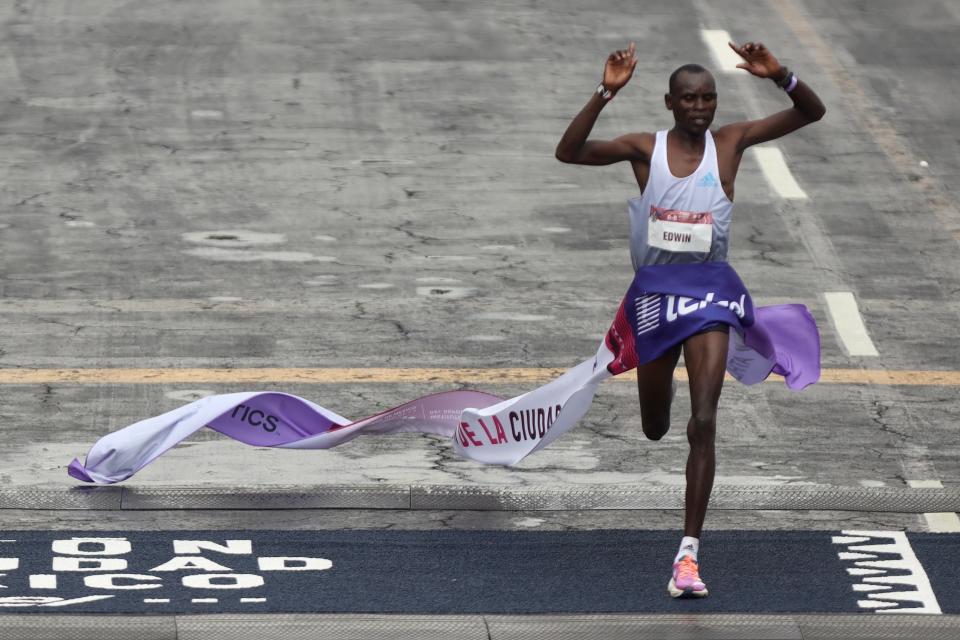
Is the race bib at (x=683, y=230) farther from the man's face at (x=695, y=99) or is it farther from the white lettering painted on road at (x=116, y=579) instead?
the white lettering painted on road at (x=116, y=579)

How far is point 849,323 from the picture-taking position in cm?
1050

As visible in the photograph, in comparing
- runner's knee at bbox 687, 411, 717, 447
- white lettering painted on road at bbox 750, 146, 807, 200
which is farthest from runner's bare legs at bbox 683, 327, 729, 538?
white lettering painted on road at bbox 750, 146, 807, 200

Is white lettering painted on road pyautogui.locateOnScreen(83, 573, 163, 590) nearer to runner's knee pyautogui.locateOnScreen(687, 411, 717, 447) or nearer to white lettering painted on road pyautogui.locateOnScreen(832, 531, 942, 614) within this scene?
runner's knee pyautogui.locateOnScreen(687, 411, 717, 447)

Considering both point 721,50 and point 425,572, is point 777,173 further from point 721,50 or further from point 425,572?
point 425,572

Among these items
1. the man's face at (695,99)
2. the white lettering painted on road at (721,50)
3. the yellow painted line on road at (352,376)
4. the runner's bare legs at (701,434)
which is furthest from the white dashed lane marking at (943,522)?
the white lettering painted on road at (721,50)

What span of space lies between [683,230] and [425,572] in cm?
165

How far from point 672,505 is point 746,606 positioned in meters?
1.23

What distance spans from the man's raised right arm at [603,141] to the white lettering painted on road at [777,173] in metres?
5.86

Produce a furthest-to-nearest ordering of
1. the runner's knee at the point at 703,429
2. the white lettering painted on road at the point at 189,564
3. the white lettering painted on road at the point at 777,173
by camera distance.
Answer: the white lettering painted on road at the point at 777,173
the white lettering painted on road at the point at 189,564
the runner's knee at the point at 703,429

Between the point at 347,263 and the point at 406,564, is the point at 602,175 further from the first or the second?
the point at 406,564

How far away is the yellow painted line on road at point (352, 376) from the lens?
941 cm

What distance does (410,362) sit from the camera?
9797 mm

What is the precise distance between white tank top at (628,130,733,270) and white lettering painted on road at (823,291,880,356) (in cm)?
340

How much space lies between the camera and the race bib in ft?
22.4
